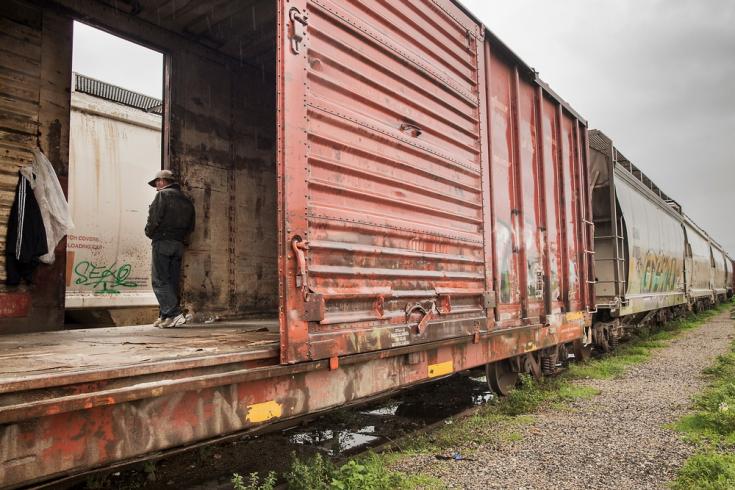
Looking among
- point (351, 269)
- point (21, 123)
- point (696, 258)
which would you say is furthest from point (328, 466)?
point (696, 258)

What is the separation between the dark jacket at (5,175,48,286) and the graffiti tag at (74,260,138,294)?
213 centimetres

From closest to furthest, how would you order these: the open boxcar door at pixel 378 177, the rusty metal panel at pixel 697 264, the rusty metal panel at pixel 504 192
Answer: the open boxcar door at pixel 378 177, the rusty metal panel at pixel 504 192, the rusty metal panel at pixel 697 264

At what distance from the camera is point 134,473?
389 cm

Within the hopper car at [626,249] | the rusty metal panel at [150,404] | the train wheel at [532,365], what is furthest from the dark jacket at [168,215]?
the hopper car at [626,249]

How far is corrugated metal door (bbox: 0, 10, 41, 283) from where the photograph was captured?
4.73m

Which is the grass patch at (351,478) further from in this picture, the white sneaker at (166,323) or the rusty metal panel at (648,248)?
the rusty metal panel at (648,248)

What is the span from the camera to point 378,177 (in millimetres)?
3795

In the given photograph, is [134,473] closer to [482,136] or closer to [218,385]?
[218,385]

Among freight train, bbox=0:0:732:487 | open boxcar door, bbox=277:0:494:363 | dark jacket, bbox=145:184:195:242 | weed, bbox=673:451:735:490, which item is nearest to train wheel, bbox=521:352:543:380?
freight train, bbox=0:0:732:487

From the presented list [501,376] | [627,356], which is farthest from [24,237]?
[627,356]

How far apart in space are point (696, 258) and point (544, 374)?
570 inches

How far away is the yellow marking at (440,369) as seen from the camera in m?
4.25

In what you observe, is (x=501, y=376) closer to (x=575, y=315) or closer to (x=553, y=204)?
(x=575, y=315)

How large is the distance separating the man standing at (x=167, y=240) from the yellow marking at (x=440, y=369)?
264cm
